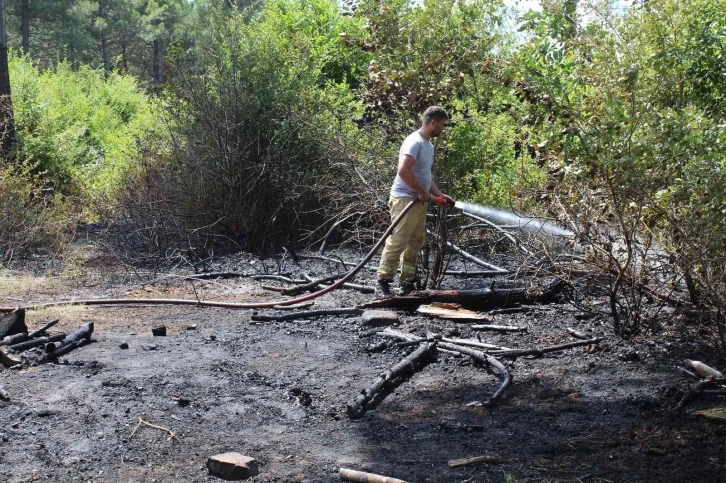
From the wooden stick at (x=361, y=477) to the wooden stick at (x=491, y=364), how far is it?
4.79 feet

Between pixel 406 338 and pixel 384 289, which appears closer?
pixel 406 338

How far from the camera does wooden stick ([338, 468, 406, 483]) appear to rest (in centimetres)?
406

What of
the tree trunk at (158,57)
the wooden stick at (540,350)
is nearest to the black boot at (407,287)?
the wooden stick at (540,350)

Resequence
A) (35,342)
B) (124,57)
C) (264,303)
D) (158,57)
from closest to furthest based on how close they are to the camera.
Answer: (35,342) → (264,303) → (158,57) → (124,57)

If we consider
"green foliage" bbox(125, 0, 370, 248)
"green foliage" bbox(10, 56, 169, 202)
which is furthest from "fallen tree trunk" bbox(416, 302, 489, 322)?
"green foliage" bbox(10, 56, 169, 202)

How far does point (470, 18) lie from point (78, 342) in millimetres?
5455

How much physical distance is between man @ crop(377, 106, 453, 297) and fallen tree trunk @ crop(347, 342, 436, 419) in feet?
6.49

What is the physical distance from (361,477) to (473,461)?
0.66 m

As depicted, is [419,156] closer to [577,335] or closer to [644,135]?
[577,335]

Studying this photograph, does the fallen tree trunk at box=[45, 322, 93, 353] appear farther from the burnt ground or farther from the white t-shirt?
the white t-shirt

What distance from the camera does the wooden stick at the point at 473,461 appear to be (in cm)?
439

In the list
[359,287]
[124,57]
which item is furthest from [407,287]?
[124,57]

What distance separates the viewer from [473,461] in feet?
14.5

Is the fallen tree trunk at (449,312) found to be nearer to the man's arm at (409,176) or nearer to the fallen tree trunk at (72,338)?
the man's arm at (409,176)
